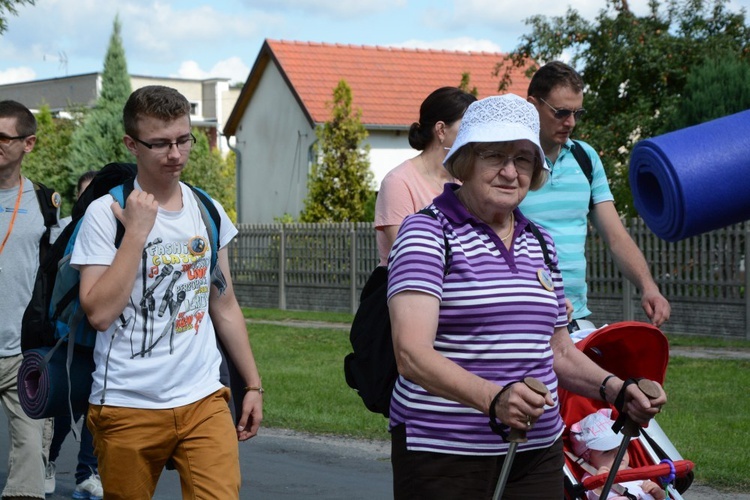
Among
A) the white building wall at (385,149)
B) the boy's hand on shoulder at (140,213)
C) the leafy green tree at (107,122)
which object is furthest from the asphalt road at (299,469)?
the leafy green tree at (107,122)

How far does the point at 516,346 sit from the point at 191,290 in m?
1.48

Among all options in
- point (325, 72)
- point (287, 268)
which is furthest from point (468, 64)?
point (287, 268)

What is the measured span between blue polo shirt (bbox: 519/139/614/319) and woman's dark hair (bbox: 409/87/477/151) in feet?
1.55

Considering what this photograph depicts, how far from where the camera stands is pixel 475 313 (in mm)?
3375

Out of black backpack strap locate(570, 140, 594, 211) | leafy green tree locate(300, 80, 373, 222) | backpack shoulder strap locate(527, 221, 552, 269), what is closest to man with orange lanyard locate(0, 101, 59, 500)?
black backpack strap locate(570, 140, 594, 211)

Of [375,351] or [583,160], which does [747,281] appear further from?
[375,351]

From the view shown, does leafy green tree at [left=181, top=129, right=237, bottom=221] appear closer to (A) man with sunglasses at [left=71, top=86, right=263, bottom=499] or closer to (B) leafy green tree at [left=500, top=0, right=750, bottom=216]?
(B) leafy green tree at [left=500, top=0, right=750, bottom=216]

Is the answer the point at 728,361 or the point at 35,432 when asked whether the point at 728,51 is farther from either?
the point at 35,432

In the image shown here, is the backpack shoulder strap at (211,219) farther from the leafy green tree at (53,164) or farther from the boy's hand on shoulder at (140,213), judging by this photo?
the leafy green tree at (53,164)

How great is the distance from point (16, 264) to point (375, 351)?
3.36m

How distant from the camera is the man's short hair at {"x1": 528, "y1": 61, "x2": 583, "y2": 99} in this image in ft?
17.7

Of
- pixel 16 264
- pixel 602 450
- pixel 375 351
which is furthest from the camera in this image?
pixel 16 264

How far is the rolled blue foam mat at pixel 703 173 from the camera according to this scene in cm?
261

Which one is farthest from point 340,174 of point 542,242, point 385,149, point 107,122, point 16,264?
point 542,242
